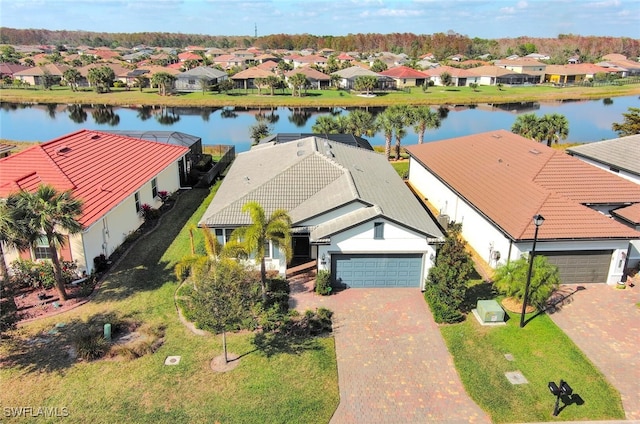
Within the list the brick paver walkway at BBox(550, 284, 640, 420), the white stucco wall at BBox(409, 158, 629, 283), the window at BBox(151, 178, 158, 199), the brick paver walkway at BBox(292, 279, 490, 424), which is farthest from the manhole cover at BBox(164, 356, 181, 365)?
the window at BBox(151, 178, 158, 199)

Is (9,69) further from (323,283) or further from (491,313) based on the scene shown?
(491,313)

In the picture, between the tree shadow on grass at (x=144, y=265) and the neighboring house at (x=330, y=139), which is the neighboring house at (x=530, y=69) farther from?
the tree shadow on grass at (x=144, y=265)

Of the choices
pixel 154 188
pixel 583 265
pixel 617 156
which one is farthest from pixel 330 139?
pixel 583 265

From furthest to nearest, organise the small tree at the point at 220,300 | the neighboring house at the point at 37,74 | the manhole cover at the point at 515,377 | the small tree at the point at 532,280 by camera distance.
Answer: the neighboring house at the point at 37,74 → the small tree at the point at 532,280 → the manhole cover at the point at 515,377 → the small tree at the point at 220,300

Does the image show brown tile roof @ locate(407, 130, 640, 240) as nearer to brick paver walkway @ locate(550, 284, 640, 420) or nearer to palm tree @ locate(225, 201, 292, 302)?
brick paver walkway @ locate(550, 284, 640, 420)

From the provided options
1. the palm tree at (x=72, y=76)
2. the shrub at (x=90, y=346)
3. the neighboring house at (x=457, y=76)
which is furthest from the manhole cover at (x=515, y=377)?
the neighboring house at (x=457, y=76)
